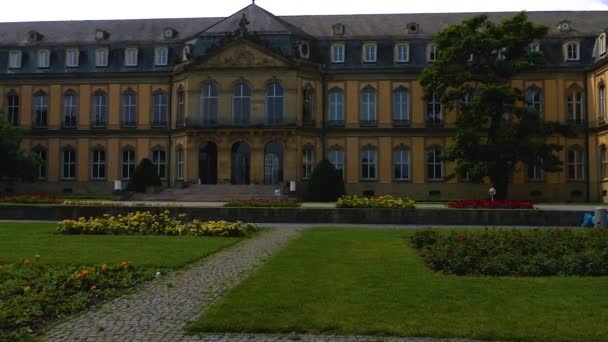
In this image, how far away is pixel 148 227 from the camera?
22547 mm

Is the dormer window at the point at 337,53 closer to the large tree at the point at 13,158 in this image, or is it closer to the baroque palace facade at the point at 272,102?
the baroque palace facade at the point at 272,102

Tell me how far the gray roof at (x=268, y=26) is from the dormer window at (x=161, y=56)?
114cm

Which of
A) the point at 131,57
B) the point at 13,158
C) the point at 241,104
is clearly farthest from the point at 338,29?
the point at 13,158

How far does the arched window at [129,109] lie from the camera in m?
52.4

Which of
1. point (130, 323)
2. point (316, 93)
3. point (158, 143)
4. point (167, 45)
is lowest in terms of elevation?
point (130, 323)

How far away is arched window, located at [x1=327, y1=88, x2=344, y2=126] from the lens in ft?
166

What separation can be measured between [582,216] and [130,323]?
892 inches

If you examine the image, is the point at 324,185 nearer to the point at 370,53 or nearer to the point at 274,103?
the point at 274,103

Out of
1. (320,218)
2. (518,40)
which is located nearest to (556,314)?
(320,218)

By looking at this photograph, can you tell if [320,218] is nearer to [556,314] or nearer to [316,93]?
[556,314]

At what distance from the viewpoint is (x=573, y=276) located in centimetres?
1248

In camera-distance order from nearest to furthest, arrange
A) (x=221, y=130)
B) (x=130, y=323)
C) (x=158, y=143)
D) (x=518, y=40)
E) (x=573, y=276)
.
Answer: (x=130, y=323) → (x=573, y=276) → (x=518, y=40) → (x=221, y=130) → (x=158, y=143)

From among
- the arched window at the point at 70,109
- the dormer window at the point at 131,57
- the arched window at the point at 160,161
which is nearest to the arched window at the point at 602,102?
the arched window at the point at 160,161

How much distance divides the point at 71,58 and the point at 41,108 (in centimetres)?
455
